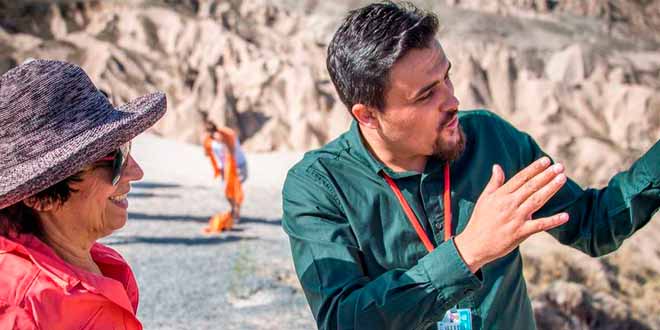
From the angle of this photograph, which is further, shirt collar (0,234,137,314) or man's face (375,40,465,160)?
man's face (375,40,465,160)

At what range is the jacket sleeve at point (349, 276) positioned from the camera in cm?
173

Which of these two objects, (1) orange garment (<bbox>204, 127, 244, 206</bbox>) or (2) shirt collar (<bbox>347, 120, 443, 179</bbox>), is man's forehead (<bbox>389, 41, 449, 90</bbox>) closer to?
(2) shirt collar (<bbox>347, 120, 443, 179</bbox>)

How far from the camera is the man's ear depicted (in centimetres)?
205

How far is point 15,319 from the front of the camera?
1.66 meters

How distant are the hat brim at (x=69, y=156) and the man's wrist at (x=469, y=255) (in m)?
0.70

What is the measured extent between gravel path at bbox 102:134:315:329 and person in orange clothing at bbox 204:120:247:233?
0.16 m

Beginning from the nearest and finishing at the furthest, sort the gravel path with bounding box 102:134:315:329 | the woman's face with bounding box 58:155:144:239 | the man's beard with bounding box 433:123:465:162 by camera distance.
→ the woman's face with bounding box 58:155:144:239 → the man's beard with bounding box 433:123:465:162 → the gravel path with bounding box 102:134:315:329

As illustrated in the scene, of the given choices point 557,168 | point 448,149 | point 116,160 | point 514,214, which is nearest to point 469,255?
point 514,214

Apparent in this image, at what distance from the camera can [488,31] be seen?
3594 centimetres

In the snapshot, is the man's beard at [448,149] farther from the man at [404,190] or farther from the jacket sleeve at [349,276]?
the jacket sleeve at [349,276]

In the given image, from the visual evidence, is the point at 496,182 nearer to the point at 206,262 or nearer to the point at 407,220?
the point at 407,220

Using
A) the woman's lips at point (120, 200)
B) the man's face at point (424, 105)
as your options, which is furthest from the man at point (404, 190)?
the woman's lips at point (120, 200)

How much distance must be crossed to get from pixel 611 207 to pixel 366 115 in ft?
1.96

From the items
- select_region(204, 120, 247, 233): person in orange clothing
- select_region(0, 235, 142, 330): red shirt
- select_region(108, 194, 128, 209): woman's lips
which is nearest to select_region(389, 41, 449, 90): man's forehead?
select_region(108, 194, 128, 209): woman's lips
